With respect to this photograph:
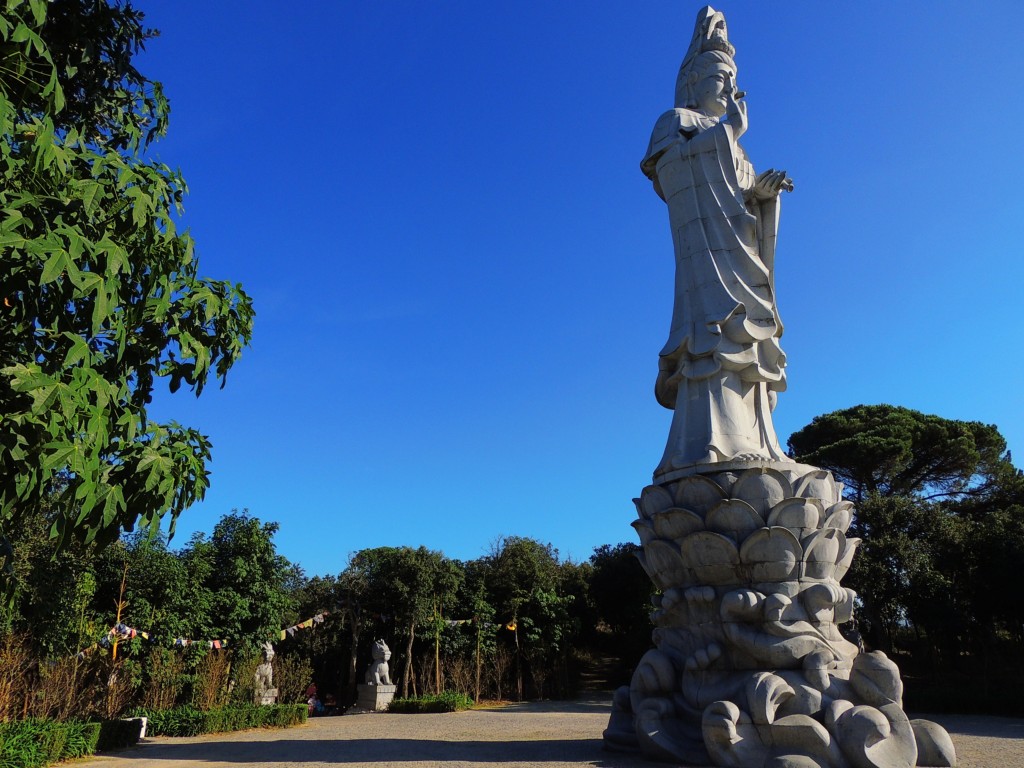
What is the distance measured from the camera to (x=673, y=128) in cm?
1071

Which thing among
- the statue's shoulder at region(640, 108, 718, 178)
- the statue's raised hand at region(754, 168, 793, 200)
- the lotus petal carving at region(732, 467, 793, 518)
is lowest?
the lotus petal carving at region(732, 467, 793, 518)

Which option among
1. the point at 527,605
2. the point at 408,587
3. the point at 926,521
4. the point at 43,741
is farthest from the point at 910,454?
the point at 43,741

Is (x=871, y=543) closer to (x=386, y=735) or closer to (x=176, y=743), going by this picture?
(x=386, y=735)

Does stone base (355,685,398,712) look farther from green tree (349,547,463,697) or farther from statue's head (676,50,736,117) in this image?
statue's head (676,50,736,117)

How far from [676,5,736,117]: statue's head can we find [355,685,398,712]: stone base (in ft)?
52.0

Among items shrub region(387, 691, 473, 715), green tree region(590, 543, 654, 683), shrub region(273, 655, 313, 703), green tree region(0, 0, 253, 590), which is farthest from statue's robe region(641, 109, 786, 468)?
green tree region(590, 543, 654, 683)

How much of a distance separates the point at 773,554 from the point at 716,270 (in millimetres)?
4065

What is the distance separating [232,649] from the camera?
17.2 metres

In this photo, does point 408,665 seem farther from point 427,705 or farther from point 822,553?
point 822,553

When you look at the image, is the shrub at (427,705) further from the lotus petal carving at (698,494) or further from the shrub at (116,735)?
the lotus petal carving at (698,494)

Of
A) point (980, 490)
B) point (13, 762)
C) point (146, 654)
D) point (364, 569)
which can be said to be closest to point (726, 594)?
point (13, 762)

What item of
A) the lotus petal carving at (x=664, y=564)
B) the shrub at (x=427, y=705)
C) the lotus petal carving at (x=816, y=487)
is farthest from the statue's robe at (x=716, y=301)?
the shrub at (x=427, y=705)

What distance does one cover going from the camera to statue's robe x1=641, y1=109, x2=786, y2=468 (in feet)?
30.5

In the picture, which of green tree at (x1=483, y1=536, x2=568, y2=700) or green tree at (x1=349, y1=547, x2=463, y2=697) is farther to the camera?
green tree at (x1=483, y1=536, x2=568, y2=700)
